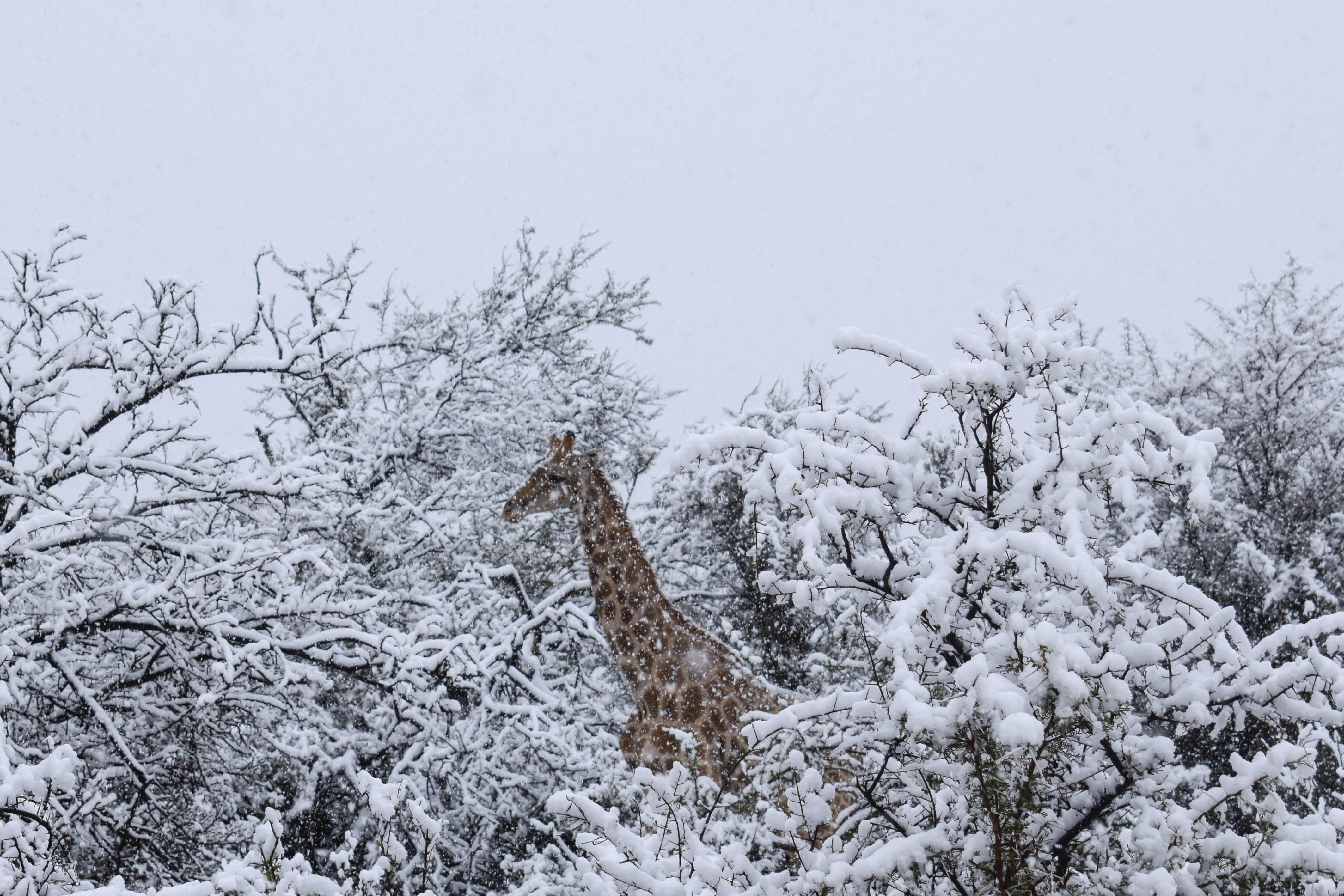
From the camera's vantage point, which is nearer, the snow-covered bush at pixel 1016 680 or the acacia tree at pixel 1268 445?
the snow-covered bush at pixel 1016 680

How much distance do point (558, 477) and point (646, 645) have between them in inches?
55.1

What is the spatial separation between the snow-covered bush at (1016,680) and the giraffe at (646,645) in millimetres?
2333

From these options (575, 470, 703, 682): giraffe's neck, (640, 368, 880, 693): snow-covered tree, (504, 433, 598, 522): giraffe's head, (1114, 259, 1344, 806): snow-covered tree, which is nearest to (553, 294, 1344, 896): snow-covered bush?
(575, 470, 703, 682): giraffe's neck

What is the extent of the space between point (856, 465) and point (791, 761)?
934 mm

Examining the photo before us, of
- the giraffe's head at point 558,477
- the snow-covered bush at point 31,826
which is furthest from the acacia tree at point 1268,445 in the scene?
the snow-covered bush at point 31,826

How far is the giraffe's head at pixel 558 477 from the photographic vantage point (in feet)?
23.3

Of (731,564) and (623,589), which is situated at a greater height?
(731,564)

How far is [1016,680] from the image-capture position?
254cm

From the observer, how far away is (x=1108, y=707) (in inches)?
101

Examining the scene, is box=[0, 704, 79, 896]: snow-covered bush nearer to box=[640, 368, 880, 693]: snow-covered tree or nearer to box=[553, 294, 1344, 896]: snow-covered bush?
box=[553, 294, 1344, 896]: snow-covered bush

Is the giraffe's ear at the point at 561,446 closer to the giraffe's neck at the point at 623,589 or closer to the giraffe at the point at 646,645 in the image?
the giraffe at the point at 646,645

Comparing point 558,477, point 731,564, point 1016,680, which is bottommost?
point 1016,680

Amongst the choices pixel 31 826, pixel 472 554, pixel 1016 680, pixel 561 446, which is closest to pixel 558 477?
pixel 561 446

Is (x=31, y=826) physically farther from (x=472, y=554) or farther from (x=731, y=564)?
(x=731, y=564)
